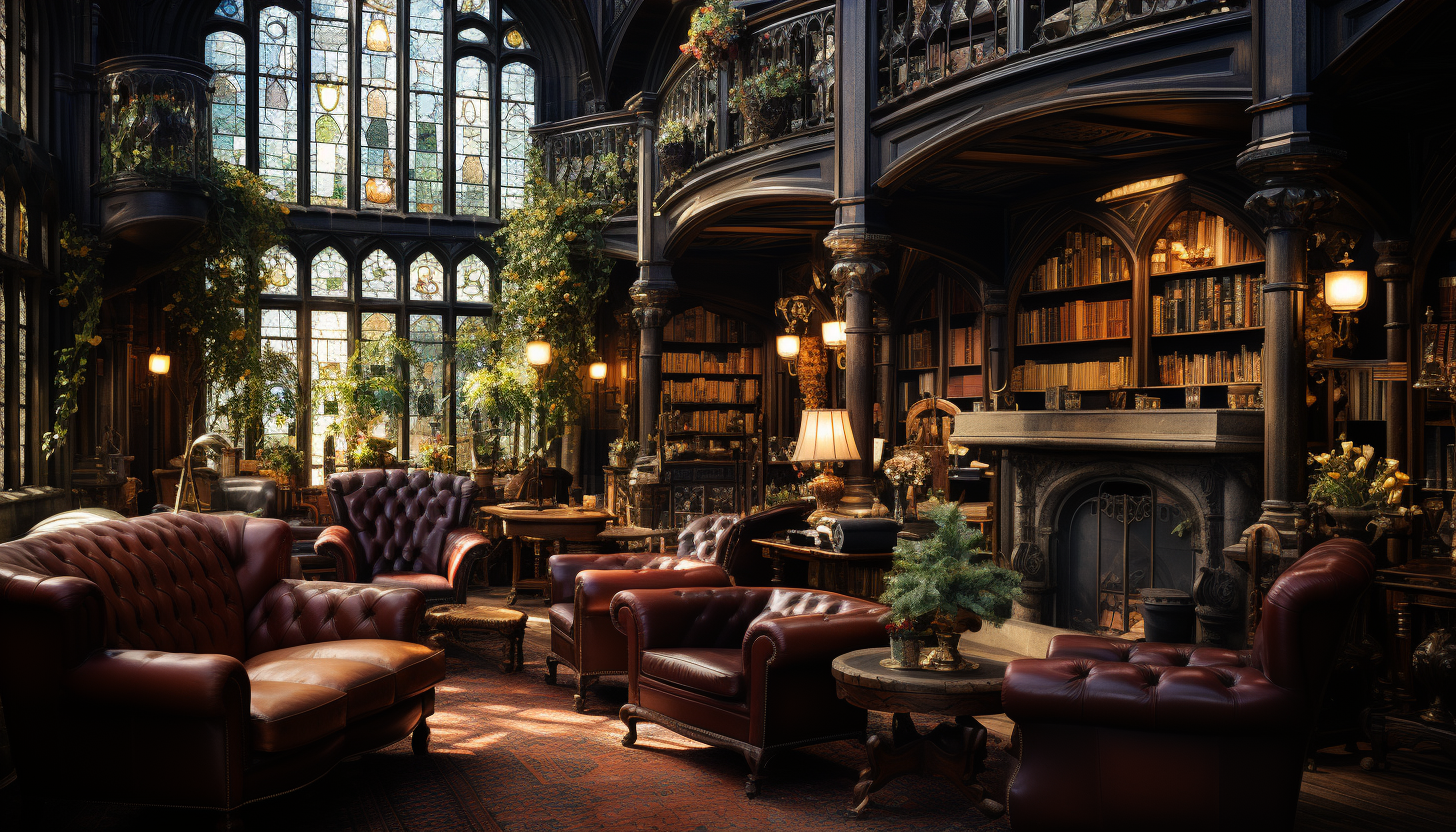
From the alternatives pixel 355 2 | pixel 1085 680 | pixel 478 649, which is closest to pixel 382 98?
pixel 355 2

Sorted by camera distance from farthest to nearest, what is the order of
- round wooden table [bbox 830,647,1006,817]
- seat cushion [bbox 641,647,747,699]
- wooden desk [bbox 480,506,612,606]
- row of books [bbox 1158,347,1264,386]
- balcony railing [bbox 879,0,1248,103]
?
wooden desk [bbox 480,506,612,606] → row of books [bbox 1158,347,1264,386] → balcony railing [bbox 879,0,1248,103] → seat cushion [bbox 641,647,747,699] → round wooden table [bbox 830,647,1006,817]

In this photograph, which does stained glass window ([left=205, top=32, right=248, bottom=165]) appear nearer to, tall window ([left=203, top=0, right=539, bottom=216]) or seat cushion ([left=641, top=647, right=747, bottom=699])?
tall window ([left=203, top=0, right=539, bottom=216])

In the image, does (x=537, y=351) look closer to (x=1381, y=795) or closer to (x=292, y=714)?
(x=292, y=714)

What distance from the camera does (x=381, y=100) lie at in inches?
555

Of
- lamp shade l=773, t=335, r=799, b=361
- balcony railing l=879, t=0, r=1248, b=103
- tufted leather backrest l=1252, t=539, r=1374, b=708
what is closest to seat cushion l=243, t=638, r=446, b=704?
tufted leather backrest l=1252, t=539, r=1374, b=708

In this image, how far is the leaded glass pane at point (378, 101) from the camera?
14008 mm

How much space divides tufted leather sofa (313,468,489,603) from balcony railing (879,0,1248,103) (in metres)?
3.73

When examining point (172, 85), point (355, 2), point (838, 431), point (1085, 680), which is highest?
point (355, 2)

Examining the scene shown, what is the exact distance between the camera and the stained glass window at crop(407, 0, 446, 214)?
1419cm

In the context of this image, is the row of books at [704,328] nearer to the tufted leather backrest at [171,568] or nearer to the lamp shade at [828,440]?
the lamp shade at [828,440]

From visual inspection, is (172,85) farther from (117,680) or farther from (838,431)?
(117,680)

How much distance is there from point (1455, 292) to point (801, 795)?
16.7 feet

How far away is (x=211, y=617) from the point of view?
438cm

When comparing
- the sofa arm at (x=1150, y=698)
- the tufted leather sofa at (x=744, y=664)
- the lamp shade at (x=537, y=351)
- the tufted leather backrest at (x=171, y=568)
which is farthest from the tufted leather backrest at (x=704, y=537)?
the lamp shade at (x=537, y=351)
